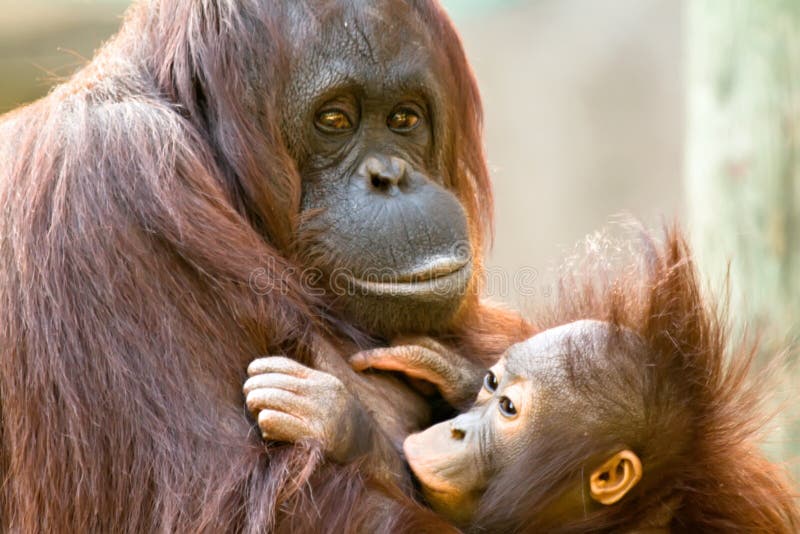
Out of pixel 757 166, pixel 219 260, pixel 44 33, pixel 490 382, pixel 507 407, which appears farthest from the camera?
pixel 44 33

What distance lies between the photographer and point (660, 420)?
9.39 ft

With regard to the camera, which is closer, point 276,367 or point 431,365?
point 276,367

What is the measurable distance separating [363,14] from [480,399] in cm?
114

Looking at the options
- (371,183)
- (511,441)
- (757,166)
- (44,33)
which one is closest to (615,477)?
(511,441)

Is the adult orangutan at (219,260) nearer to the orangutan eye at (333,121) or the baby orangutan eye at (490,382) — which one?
the orangutan eye at (333,121)

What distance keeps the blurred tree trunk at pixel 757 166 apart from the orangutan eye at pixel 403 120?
70.5 inches

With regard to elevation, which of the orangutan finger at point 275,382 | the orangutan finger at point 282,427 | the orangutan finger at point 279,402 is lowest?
the orangutan finger at point 282,427

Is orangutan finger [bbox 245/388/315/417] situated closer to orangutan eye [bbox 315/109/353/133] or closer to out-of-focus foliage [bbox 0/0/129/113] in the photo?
orangutan eye [bbox 315/109/353/133]

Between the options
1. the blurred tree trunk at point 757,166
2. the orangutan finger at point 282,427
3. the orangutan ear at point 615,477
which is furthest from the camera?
the blurred tree trunk at point 757,166

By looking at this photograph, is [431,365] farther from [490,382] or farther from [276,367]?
[276,367]

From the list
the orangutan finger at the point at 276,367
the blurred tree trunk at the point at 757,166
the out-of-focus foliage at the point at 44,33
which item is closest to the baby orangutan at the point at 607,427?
the orangutan finger at the point at 276,367

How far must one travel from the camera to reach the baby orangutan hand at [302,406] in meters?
2.52

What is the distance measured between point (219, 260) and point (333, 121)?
2.08ft

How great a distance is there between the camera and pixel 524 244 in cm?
1023
